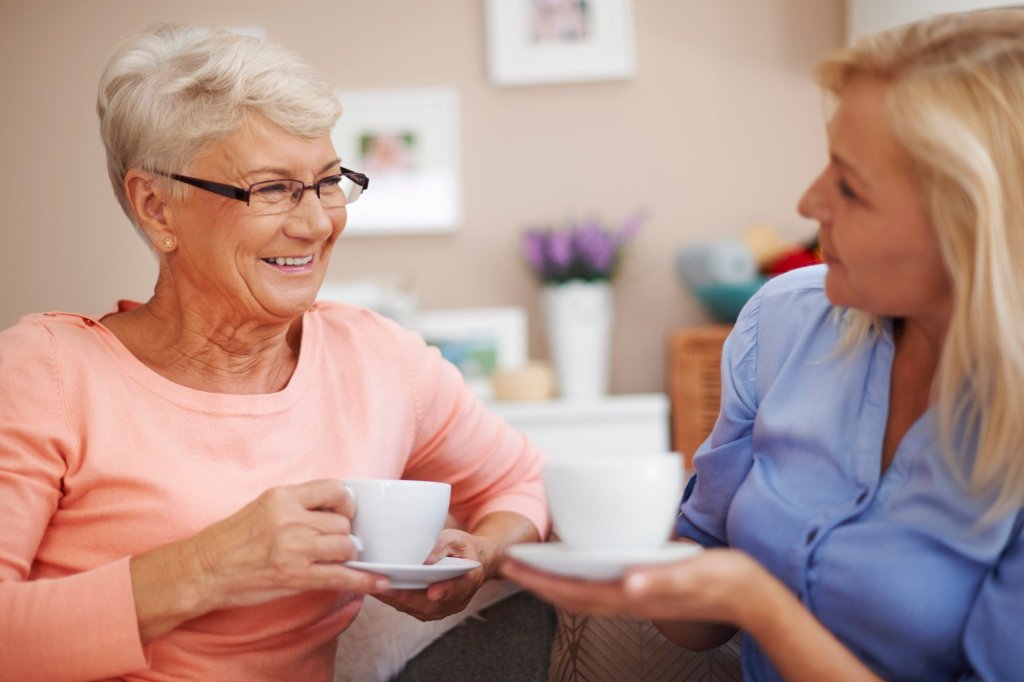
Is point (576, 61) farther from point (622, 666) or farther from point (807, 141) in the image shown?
point (622, 666)

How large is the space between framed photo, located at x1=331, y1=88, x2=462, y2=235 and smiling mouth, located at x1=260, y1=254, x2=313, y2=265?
2066mm

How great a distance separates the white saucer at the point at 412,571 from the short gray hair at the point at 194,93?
58cm

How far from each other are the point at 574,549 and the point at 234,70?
0.75 meters

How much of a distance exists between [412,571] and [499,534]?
38 centimetres

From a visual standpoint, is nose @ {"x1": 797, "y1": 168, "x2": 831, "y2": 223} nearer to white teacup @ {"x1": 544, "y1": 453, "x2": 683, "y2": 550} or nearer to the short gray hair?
white teacup @ {"x1": 544, "y1": 453, "x2": 683, "y2": 550}

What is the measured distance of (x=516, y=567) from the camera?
894mm

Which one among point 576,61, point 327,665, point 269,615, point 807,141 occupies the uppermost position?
point 576,61

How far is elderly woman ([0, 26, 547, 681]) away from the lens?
1114 millimetres

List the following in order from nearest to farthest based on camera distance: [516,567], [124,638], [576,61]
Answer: [516,567] < [124,638] < [576,61]

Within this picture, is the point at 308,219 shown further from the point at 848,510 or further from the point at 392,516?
the point at 848,510

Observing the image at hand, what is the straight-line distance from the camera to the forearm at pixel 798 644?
35.7 inches

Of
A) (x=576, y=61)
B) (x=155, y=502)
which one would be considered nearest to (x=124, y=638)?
(x=155, y=502)

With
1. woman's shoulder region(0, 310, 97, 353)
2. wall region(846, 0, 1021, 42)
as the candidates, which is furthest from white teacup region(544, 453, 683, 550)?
wall region(846, 0, 1021, 42)

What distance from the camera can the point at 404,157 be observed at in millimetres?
3480
